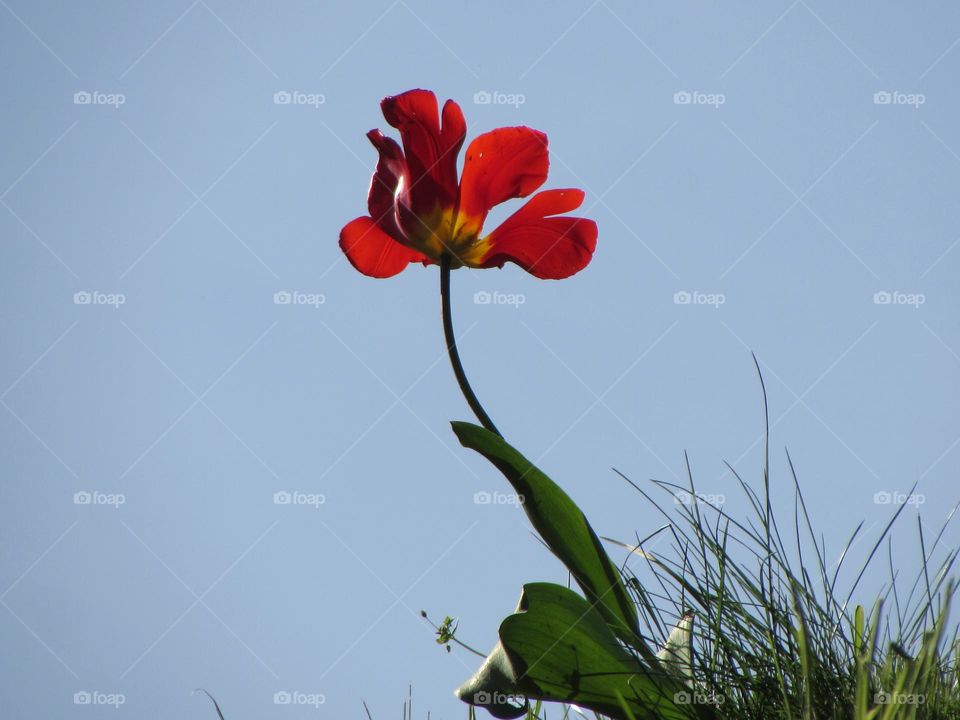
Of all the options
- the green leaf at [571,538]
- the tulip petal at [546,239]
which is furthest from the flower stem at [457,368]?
the tulip petal at [546,239]

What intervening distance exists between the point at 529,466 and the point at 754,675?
31cm

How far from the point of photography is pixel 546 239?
1.16m

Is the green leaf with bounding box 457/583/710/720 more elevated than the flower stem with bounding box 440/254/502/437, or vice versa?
the flower stem with bounding box 440/254/502/437

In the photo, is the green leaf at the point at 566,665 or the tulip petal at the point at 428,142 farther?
the tulip petal at the point at 428,142

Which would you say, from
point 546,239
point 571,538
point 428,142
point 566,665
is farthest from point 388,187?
point 566,665

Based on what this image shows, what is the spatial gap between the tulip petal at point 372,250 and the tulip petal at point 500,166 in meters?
0.10

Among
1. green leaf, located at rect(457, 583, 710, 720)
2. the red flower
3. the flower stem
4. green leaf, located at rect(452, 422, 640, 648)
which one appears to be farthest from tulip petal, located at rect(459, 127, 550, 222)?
green leaf, located at rect(457, 583, 710, 720)

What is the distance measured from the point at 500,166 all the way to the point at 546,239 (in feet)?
0.35

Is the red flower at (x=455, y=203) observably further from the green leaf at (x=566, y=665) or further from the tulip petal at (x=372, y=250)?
the green leaf at (x=566, y=665)

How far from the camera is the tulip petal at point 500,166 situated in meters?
1.14

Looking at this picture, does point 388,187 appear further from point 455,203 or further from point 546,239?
point 546,239

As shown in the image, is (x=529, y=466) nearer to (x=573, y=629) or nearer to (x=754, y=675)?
(x=573, y=629)

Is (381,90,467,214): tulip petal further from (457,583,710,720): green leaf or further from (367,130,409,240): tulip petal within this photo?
(457,583,710,720): green leaf

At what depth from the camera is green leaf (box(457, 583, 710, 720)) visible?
37.4 inches
